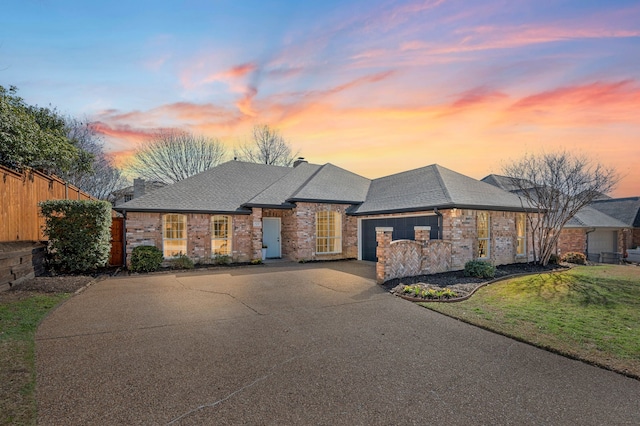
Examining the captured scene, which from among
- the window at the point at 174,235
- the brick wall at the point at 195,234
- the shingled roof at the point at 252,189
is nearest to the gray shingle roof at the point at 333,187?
the shingled roof at the point at 252,189

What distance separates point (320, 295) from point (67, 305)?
5.98 m

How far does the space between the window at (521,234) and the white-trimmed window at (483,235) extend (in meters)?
2.18

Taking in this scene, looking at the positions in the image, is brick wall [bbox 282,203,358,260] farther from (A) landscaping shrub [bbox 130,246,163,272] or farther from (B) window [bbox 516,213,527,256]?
(B) window [bbox 516,213,527,256]

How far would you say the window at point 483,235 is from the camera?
12500mm

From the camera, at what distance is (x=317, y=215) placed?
15.7 metres

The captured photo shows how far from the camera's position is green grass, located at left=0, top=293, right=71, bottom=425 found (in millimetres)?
3061

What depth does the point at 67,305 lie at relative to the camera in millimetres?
7070

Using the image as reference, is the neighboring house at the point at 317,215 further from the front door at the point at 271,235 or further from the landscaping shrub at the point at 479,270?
the landscaping shrub at the point at 479,270

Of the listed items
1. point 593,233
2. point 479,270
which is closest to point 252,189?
point 479,270

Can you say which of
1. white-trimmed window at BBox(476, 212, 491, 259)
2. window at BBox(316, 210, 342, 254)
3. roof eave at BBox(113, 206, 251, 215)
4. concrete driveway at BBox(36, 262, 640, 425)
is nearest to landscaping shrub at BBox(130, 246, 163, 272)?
roof eave at BBox(113, 206, 251, 215)

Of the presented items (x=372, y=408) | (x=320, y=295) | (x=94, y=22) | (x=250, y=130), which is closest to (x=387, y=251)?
(x=320, y=295)

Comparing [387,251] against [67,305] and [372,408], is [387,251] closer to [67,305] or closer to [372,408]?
[372,408]

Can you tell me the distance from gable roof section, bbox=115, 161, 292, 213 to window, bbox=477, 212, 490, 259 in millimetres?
10380

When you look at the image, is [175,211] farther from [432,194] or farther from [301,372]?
[301,372]
